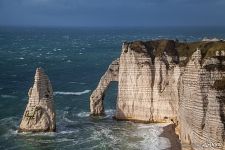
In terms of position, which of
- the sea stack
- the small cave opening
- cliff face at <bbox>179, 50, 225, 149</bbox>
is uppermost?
cliff face at <bbox>179, 50, 225, 149</bbox>

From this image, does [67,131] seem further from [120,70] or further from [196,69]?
[196,69]

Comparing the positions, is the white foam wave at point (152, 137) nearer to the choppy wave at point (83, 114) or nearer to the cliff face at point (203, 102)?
the cliff face at point (203, 102)

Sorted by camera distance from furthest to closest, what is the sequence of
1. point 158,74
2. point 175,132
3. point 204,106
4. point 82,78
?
point 82,78
point 158,74
point 175,132
point 204,106

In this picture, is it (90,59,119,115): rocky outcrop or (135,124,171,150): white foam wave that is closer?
(135,124,171,150): white foam wave

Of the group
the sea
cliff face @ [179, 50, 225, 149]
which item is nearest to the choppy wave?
the sea

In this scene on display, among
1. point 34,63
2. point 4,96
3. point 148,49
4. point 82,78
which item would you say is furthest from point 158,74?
point 34,63

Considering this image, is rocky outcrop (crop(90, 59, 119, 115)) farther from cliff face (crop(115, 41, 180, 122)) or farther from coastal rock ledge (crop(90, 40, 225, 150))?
cliff face (crop(115, 41, 180, 122))

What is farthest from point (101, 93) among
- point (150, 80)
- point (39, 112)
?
point (39, 112)

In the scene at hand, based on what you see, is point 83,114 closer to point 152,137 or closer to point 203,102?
point 152,137
